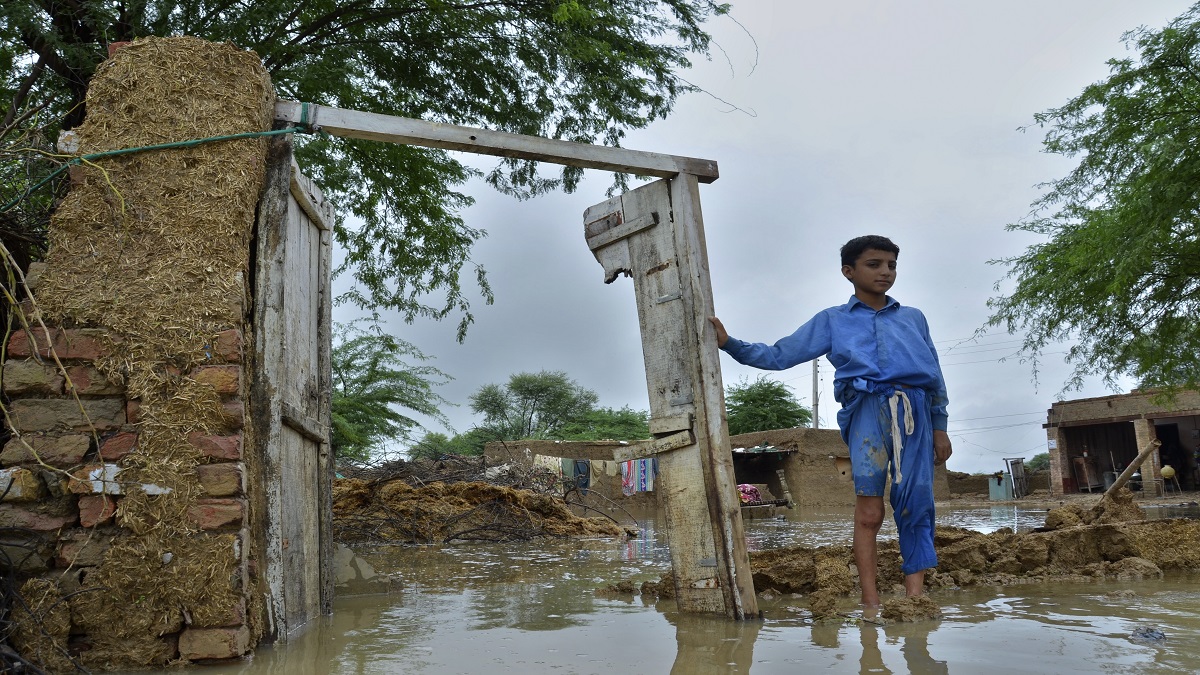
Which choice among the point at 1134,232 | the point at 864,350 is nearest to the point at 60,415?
Result: the point at 864,350

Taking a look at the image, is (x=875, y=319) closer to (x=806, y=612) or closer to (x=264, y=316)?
(x=806, y=612)

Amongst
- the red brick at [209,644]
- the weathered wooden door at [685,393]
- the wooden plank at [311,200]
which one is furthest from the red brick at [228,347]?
the weathered wooden door at [685,393]

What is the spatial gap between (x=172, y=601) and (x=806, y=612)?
2567 mm

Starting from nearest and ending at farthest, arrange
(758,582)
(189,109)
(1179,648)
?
1. (1179,648)
2. (189,109)
3. (758,582)

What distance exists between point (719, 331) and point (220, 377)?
211 cm

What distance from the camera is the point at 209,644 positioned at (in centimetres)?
302

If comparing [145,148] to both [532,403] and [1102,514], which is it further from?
[532,403]

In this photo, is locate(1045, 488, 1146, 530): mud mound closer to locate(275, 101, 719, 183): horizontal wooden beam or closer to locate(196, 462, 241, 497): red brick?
locate(275, 101, 719, 183): horizontal wooden beam

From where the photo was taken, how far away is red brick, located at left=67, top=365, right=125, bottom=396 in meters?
3.17

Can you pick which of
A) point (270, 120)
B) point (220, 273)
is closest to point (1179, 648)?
point (220, 273)

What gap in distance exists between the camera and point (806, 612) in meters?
3.82

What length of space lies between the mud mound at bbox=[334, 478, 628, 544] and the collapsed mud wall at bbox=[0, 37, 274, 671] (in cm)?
570

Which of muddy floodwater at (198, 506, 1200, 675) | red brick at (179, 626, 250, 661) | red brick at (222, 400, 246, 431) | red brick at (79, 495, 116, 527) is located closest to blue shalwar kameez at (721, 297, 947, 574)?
muddy floodwater at (198, 506, 1200, 675)

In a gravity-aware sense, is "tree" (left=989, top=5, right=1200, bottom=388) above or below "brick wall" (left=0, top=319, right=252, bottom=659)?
above
